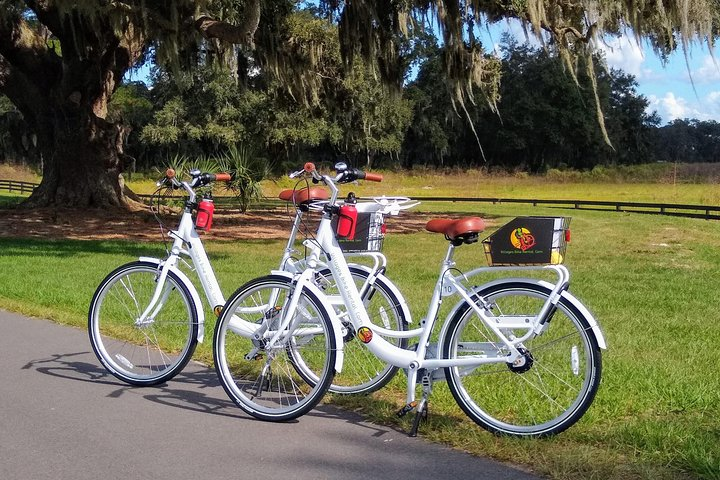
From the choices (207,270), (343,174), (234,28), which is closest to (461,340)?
(343,174)

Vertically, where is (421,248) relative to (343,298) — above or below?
below

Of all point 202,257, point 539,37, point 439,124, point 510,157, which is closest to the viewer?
point 202,257

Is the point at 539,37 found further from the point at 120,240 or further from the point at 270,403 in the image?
the point at 270,403

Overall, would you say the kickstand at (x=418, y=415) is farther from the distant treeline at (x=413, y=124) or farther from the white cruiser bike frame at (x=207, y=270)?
the distant treeline at (x=413, y=124)

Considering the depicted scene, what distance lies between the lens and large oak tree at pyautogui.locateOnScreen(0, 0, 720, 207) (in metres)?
16.7

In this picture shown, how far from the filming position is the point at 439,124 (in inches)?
2739

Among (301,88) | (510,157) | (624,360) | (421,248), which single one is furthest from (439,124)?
(624,360)

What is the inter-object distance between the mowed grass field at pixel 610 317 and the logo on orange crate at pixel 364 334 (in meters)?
0.51

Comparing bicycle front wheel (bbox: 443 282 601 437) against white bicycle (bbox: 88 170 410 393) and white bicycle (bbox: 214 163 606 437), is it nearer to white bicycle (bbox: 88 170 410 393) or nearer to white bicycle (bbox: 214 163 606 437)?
white bicycle (bbox: 214 163 606 437)

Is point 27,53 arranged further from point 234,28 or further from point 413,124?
point 413,124

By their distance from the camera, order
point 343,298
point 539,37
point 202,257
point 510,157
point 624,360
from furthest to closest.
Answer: point 510,157
point 539,37
point 624,360
point 202,257
point 343,298

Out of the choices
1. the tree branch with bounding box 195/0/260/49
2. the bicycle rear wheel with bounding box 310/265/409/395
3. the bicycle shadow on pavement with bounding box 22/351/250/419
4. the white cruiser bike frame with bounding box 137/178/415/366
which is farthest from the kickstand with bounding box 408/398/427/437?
the tree branch with bounding box 195/0/260/49

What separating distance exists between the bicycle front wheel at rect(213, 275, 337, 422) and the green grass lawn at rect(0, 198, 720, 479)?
0.43 metres

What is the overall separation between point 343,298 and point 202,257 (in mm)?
1234
